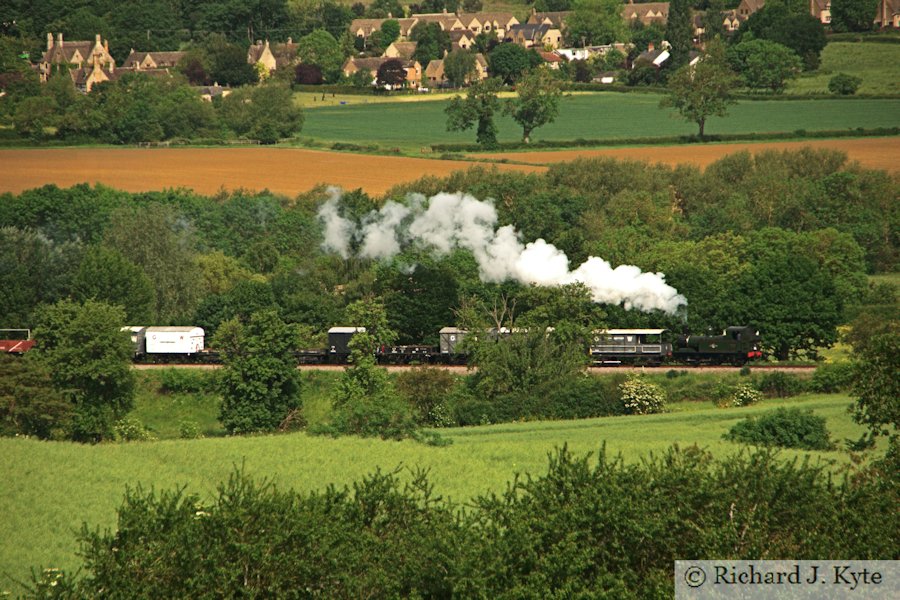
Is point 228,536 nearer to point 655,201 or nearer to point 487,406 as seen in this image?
point 487,406

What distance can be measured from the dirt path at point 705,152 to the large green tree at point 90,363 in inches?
2426

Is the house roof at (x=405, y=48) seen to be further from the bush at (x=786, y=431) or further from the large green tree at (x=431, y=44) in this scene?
the bush at (x=786, y=431)

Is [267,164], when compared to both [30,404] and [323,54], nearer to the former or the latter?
[323,54]

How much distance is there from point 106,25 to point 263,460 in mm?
142346

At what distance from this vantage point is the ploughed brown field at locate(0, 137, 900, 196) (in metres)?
122

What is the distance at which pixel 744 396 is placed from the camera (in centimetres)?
7288

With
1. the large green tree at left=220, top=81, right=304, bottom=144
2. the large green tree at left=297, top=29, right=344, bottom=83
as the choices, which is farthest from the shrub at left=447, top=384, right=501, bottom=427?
the large green tree at left=297, top=29, right=344, bottom=83

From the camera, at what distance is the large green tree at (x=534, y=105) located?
142000 millimetres

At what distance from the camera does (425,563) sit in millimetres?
38625

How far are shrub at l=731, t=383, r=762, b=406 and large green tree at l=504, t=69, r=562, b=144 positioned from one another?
7020 centimetres

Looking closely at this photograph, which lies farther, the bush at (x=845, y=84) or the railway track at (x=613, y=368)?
the bush at (x=845, y=84)

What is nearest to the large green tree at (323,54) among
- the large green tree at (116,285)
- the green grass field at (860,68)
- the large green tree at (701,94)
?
the large green tree at (701,94)

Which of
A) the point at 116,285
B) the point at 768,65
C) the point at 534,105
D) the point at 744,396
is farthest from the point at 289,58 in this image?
the point at 744,396

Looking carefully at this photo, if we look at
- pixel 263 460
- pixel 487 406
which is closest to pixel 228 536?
pixel 263 460
